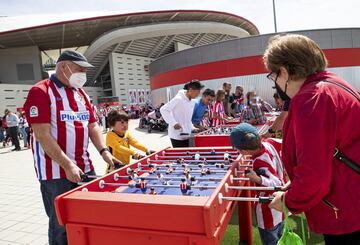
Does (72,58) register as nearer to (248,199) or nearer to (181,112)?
(248,199)

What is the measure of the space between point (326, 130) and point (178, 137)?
4.08 m

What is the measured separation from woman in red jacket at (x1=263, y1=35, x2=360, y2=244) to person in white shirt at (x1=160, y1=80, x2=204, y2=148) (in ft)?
11.7

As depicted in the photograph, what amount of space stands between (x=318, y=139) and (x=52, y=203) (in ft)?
7.73

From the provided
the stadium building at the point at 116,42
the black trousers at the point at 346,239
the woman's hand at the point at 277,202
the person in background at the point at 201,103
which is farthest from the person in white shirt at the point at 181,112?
the stadium building at the point at 116,42

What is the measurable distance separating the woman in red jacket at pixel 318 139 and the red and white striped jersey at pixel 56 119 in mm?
1914

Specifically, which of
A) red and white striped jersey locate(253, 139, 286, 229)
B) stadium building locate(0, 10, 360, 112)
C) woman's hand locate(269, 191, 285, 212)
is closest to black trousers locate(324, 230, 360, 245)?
woman's hand locate(269, 191, 285, 212)

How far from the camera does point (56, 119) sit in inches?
109

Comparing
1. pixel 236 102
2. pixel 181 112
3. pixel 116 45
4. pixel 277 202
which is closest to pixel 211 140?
pixel 181 112

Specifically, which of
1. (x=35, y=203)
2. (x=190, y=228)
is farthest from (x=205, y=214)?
(x=35, y=203)

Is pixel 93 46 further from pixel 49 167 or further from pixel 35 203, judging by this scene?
pixel 49 167

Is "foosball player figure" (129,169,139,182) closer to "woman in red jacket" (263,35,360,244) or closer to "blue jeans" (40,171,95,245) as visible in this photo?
"blue jeans" (40,171,95,245)

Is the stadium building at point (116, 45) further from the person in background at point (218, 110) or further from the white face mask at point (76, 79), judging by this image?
the white face mask at point (76, 79)

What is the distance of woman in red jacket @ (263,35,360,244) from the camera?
4.45ft

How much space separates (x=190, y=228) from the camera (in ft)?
5.27
